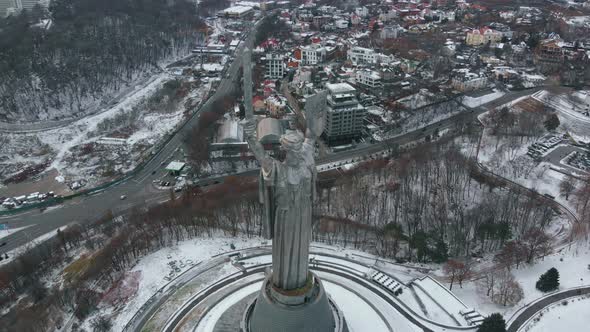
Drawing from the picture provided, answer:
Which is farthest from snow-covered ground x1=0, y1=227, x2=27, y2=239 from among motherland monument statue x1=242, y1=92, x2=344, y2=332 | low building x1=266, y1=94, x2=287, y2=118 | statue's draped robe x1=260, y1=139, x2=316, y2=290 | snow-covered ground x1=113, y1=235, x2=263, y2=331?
statue's draped robe x1=260, y1=139, x2=316, y2=290

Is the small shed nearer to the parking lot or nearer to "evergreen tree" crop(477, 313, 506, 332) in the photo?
"evergreen tree" crop(477, 313, 506, 332)

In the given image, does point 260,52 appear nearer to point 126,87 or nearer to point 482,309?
point 126,87

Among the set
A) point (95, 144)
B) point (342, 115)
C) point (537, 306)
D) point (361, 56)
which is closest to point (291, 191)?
point (537, 306)

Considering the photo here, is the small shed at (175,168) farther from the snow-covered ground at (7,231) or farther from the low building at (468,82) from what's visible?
the low building at (468,82)

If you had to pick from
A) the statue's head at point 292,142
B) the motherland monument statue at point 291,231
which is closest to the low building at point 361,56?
the motherland monument statue at point 291,231

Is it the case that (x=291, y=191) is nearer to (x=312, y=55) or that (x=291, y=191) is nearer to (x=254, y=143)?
(x=254, y=143)
